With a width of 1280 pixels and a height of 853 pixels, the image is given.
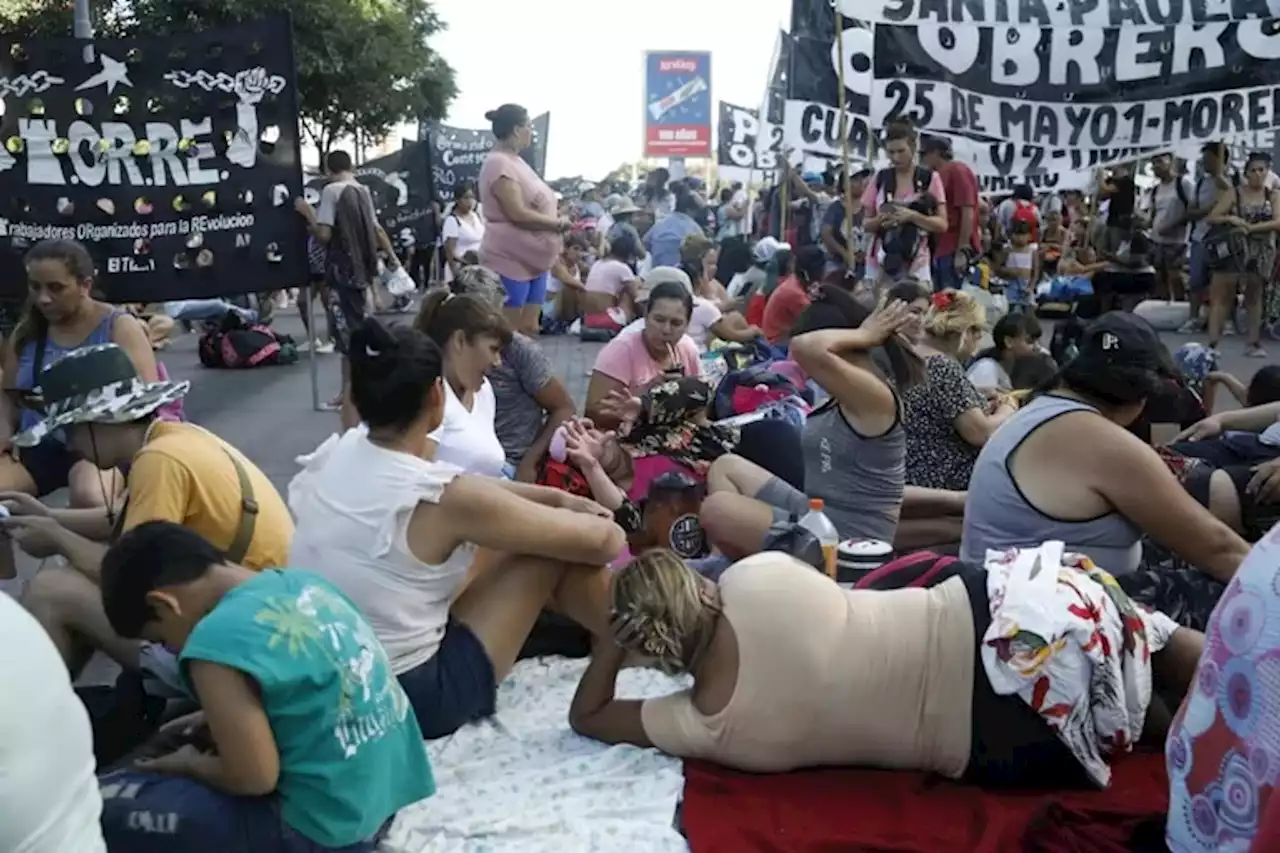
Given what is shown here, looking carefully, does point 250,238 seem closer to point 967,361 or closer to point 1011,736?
point 967,361

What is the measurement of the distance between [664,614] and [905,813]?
82 centimetres

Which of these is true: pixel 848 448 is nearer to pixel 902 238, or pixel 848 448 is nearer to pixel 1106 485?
pixel 1106 485

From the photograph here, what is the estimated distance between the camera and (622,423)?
5.63m

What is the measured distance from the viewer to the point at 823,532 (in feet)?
14.5

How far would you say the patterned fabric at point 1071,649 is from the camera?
3164 millimetres

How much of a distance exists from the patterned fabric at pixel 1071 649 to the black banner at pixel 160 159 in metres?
5.70

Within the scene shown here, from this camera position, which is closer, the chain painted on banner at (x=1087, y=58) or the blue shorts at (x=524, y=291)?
the blue shorts at (x=524, y=291)

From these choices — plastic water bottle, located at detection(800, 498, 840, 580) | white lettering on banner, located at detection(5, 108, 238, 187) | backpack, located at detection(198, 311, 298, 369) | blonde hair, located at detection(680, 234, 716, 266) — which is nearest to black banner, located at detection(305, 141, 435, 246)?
backpack, located at detection(198, 311, 298, 369)

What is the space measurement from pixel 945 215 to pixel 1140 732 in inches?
227

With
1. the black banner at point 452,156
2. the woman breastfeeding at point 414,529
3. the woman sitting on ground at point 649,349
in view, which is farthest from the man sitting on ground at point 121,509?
the black banner at point 452,156

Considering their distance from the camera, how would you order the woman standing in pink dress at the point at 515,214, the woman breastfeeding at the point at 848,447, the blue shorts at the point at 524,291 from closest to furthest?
the woman breastfeeding at the point at 848,447
the woman standing in pink dress at the point at 515,214
the blue shorts at the point at 524,291

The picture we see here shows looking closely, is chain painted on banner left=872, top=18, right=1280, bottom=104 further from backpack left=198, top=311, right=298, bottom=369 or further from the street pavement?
backpack left=198, top=311, right=298, bottom=369

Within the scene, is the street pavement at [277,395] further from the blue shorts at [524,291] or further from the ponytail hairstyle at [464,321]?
the ponytail hairstyle at [464,321]

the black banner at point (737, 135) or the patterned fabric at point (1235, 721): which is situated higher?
the patterned fabric at point (1235, 721)
